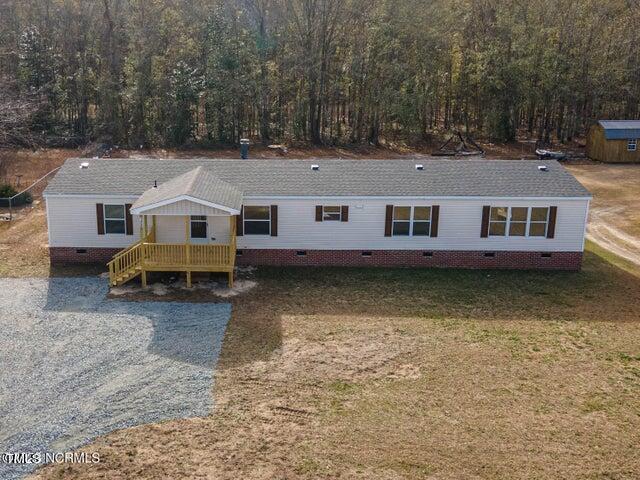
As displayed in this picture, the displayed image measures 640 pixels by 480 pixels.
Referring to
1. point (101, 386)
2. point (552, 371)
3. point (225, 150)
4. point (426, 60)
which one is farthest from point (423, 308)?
point (426, 60)

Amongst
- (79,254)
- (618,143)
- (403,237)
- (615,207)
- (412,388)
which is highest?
(618,143)

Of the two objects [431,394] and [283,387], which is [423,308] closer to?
[431,394]

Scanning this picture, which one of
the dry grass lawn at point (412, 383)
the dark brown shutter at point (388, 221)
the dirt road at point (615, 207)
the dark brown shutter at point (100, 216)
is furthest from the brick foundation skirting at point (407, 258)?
the dirt road at point (615, 207)

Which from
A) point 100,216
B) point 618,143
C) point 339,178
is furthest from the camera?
point 618,143

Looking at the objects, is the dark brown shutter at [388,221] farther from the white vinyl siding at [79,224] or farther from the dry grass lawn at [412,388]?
the white vinyl siding at [79,224]

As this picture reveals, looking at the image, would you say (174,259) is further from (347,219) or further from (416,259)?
(416,259)

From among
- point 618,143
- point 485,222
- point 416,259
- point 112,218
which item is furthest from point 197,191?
point 618,143

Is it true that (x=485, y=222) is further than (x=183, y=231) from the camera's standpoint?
Yes
